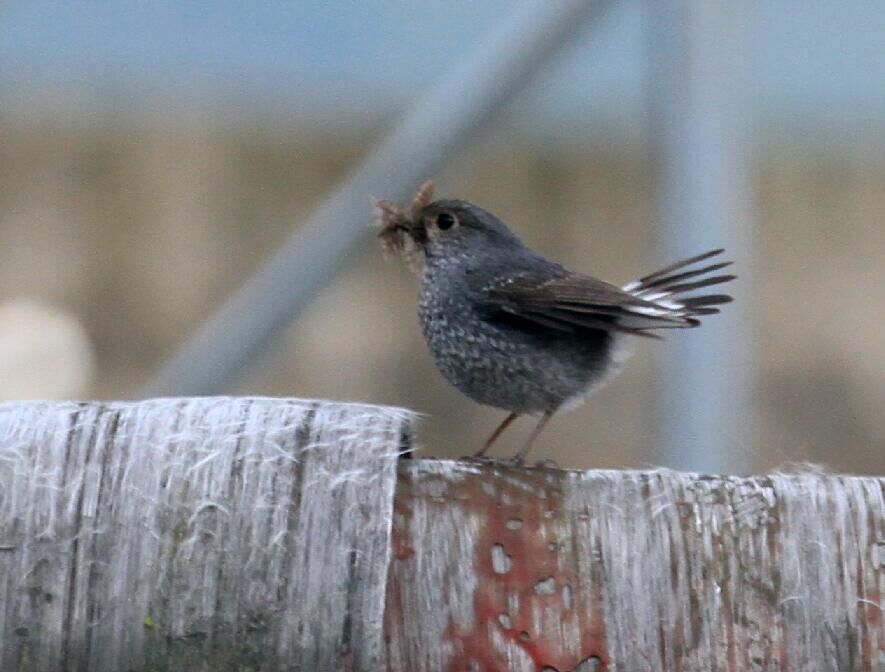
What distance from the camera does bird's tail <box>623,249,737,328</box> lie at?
7.86 ft

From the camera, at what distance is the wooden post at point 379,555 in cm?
166

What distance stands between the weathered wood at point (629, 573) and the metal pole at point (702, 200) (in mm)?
1725

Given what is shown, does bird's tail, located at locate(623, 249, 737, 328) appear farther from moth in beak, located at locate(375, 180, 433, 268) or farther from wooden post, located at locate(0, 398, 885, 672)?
wooden post, located at locate(0, 398, 885, 672)

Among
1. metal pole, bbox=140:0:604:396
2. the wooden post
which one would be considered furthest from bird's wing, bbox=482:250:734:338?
metal pole, bbox=140:0:604:396

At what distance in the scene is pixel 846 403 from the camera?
6.08m

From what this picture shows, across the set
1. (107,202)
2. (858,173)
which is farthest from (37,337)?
(858,173)

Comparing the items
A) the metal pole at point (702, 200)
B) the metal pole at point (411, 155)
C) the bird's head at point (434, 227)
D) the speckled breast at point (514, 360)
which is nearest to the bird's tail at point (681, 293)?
the speckled breast at point (514, 360)

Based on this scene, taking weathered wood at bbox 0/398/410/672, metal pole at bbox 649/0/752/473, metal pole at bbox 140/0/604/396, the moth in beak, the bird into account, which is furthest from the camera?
metal pole at bbox 140/0/604/396

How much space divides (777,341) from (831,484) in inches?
172

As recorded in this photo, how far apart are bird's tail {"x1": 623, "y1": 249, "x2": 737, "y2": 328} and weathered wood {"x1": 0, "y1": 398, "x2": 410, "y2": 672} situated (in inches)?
31.1

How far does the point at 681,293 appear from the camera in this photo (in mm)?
2680

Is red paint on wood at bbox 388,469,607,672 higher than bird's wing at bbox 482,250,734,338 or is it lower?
lower

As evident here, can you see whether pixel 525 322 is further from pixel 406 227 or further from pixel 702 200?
pixel 702 200

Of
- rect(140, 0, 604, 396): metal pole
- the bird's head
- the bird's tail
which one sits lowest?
the bird's tail
